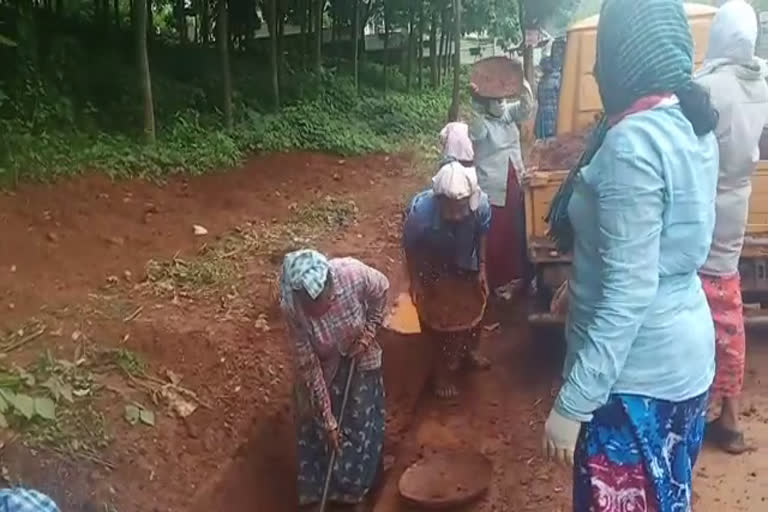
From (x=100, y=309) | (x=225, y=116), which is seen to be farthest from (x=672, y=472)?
(x=225, y=116)

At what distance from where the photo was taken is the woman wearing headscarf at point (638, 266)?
97.9 inches

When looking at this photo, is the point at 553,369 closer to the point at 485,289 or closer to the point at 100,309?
the point at 485,289

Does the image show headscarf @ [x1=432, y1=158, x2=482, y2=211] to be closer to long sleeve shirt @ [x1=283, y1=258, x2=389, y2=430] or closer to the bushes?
long sleeve shirt @ [x1=283, y1=258, x2=389, y2=430]

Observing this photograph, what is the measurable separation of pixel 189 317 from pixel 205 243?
5.89ft

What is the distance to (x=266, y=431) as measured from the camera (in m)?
5.52

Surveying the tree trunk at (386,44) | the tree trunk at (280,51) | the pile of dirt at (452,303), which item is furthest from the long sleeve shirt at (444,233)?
the tree trunk at (386,44)

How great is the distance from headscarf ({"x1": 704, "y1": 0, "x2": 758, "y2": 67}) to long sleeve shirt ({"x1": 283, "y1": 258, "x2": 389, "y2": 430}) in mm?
1848

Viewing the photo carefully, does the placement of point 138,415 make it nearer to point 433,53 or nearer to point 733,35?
point 733,35

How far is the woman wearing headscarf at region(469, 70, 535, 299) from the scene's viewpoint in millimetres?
7273

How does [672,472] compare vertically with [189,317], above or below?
above

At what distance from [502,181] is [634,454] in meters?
4.67

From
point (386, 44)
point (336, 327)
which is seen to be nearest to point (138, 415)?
point (336, 327)

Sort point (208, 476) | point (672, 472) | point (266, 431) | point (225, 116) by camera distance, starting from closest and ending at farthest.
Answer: point (672, 472)
point (208, 476)
point (266, 431)
point (225, 116)

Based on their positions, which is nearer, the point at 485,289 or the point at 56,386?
the point at 56,386
